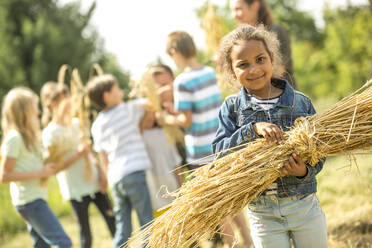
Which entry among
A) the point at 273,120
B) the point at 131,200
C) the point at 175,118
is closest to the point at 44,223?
the point at 131,200

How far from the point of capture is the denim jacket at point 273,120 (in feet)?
6.95

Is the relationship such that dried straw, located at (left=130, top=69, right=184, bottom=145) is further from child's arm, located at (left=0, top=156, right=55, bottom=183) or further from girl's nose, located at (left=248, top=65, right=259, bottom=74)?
girl's nose, located at (left=248, top=65, right=259, bottom=74)

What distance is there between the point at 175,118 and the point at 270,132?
1607 mm

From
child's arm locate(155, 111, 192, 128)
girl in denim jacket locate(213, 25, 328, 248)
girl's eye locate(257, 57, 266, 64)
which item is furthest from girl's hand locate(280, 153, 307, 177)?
child's arm locate(155, 111, 192, 128)

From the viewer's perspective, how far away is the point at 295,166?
6.66 feet

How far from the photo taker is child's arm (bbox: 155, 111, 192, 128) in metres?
3.42

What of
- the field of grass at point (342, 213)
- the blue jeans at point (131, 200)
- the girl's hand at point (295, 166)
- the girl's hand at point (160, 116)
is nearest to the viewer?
the girl's hand at point (295, 166)

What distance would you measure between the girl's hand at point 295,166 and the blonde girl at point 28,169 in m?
2.29

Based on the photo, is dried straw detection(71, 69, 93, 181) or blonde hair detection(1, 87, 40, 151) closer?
blonde hair detection(1, 87, 40, 151)

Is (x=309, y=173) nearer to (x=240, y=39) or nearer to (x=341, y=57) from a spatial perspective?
(x=240, y=39)

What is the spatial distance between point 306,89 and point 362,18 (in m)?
6.20

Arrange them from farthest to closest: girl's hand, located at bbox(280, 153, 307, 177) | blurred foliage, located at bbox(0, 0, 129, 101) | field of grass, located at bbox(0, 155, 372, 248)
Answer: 1. blurred foliage, located at bbox(0, 0, 129, 101)
2. field of grass, located at bbox(0, 155, 372, 248)
3. girl's hand, located at bbox(280, 153, 307, 177)

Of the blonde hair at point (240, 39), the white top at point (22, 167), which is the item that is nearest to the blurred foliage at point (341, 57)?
the white top at point (22, 167)

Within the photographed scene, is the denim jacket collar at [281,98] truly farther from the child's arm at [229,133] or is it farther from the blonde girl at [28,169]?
the blonde girl at [28,169]
